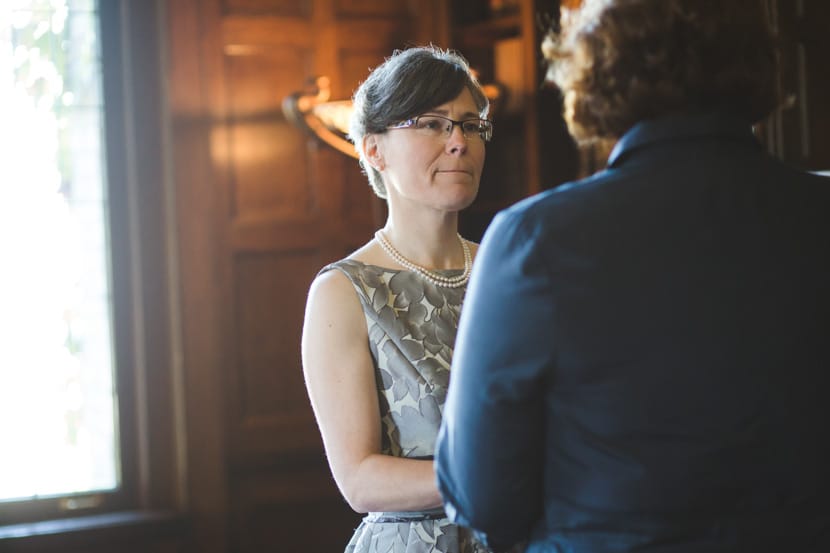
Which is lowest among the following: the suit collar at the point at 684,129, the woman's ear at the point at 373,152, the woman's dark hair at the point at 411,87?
the suit collar at the point at 684,129

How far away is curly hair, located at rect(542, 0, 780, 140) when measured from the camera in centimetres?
98

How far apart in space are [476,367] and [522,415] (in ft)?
0.22

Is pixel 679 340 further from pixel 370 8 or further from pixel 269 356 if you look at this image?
pixel 370 8

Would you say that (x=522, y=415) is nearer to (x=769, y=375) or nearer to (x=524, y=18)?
(x=769, y=375)

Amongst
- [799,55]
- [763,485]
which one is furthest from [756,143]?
[799,55]

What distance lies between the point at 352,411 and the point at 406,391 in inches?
4.2

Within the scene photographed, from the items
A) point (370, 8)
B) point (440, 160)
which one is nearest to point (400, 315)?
point (440, 160)

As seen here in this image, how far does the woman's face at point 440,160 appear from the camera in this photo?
1.55m

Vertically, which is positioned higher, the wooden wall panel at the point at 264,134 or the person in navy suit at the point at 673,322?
the wooden wall panel at the point at 264,134

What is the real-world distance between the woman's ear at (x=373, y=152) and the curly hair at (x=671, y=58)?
0.64 m

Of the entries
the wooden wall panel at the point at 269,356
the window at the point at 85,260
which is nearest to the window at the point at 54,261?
the window at the point at 85,260

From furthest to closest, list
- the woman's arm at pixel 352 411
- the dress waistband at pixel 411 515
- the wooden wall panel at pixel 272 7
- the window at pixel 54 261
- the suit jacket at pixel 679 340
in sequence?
the wooden wall panel at pixel 272 7
the window at pixel 54 261
the dress waistband at pixel 411 515
the woman's arm at pixel 352 411
the suit jacket at pixel 679 340

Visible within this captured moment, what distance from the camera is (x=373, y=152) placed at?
64.4 inches

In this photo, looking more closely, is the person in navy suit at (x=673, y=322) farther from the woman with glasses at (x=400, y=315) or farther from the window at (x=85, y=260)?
the window at (x=85, y=260)
